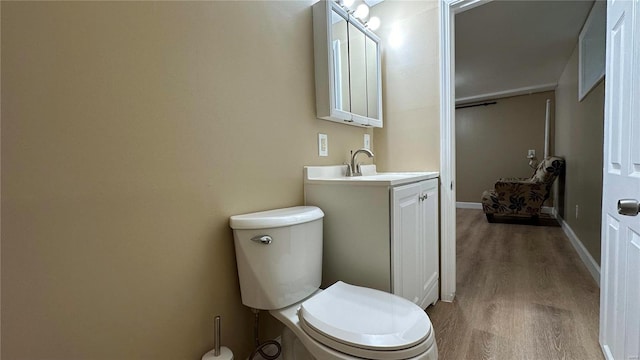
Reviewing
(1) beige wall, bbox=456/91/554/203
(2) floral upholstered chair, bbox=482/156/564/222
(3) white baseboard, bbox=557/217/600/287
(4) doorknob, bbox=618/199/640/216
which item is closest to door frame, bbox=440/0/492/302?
(4) doorknob, bbox=618/199/640/216

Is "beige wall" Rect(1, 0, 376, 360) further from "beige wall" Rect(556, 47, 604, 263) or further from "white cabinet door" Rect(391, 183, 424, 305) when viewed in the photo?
"beige wall" Rect(556, 47, 604, 263)

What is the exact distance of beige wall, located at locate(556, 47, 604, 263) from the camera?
2.29 m

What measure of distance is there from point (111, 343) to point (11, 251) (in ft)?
1.25

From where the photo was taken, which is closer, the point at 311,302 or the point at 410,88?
the point at 311,302

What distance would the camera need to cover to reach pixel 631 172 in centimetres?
94

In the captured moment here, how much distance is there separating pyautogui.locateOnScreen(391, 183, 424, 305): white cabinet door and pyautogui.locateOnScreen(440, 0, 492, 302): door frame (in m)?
0.39

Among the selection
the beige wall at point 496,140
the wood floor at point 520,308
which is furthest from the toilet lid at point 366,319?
the beige wall at point 496,140

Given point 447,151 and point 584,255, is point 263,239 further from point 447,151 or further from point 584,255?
point 584,255

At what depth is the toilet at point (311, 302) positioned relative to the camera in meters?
0.82

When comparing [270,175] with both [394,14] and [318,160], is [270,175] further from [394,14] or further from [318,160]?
[394,14]

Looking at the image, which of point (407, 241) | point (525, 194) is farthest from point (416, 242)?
point (525, 194)

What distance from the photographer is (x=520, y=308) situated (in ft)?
5.71

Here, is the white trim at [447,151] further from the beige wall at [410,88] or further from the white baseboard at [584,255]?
the white baseboard at [584,255]

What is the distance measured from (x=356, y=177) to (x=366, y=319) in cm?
87
